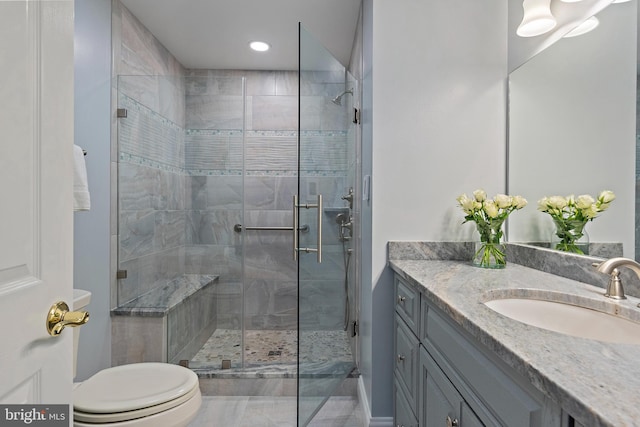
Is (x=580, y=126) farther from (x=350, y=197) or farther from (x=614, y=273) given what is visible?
(x=350, y=197)

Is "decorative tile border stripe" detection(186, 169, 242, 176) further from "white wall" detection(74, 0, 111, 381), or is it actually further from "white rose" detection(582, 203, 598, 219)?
"white rose" detection(582, 203, 598, 219)

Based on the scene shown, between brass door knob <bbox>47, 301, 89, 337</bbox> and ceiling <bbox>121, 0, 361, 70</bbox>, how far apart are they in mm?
2046

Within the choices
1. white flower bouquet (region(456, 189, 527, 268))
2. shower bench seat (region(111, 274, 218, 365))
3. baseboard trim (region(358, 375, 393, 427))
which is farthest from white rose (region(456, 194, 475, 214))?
shower bench seat (region(111, 274, 218, 365))

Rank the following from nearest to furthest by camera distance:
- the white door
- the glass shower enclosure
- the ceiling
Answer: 1. the white door
2. the glass shower enclosure
3. the ceiling

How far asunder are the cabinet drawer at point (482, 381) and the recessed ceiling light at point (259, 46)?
235cm

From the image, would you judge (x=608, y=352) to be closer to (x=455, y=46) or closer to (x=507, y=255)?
(x=507, y=255)

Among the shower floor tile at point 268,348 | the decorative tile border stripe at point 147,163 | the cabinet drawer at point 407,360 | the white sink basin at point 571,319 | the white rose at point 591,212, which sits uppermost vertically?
the decorative tile border stripe at point 147,163

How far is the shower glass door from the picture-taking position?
1614mm

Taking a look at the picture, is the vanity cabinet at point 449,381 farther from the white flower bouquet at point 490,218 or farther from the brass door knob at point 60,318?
the brass door knob at point 60,318

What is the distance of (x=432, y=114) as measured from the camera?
5.38ft

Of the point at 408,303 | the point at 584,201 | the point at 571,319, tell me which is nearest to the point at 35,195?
the point at 408,303

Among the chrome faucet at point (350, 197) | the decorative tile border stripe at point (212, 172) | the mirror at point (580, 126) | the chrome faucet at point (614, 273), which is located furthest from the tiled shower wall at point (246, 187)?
the chrome faucet at point (614, 273)

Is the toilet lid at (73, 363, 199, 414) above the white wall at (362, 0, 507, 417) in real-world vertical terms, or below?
below

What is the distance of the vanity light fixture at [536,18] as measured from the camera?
1.38 meters
